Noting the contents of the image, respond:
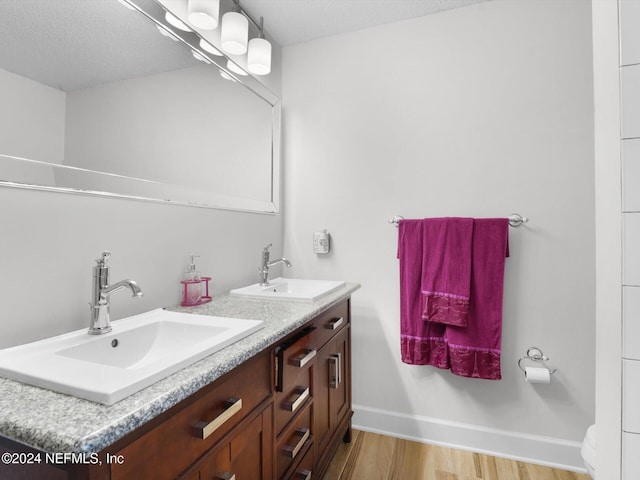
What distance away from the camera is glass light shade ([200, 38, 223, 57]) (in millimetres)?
1534

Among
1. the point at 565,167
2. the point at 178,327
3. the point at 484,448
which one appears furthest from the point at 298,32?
the point at 484,448

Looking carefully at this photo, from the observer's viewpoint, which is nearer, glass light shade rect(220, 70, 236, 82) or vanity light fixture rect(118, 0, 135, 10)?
vanity light fixture rect(118, 0, 135, 10)

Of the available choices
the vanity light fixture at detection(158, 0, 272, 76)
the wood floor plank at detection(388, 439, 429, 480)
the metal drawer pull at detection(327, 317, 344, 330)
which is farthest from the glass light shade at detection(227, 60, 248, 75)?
the wood floor plank at detection(388, 439, 429, 480)

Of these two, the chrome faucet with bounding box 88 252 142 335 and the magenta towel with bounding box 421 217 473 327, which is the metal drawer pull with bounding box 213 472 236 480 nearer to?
the chrome faucet with bounding box 88 252 142 335

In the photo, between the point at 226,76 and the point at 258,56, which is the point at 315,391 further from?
the point at 258,56

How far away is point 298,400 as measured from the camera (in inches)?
46.7

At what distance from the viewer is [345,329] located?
178cm

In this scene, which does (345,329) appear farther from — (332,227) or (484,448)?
(484,448)

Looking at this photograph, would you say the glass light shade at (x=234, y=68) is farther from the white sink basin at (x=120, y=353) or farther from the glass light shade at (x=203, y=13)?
the white sink basin at (x=120, y=353)

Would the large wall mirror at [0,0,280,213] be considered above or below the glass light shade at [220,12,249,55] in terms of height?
below

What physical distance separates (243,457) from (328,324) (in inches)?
27.1

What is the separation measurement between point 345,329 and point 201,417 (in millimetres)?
1103

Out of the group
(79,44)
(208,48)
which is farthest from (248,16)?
(79,44)

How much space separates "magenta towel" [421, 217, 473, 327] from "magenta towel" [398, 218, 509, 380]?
0.12 feet
